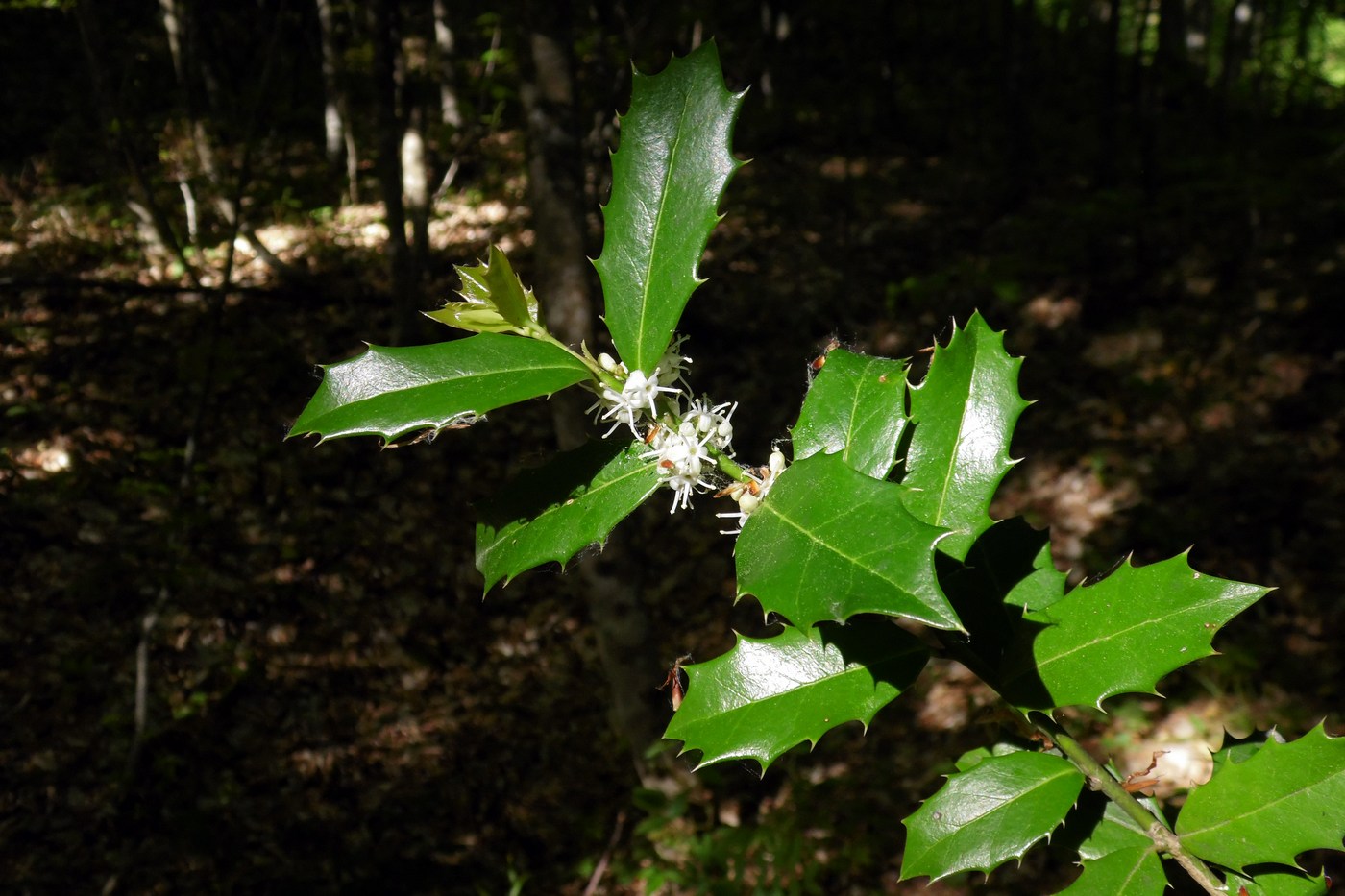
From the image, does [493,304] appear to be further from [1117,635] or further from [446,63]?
[446,63]

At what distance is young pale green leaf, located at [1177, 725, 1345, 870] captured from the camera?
88 centimetres

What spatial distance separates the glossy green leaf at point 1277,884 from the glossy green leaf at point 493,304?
37.8 inches

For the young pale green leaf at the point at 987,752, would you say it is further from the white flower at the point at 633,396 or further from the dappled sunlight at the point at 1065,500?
the dappled sunlight at the point at 1065,500

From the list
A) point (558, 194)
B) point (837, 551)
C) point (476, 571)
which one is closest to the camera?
point (837, 551)

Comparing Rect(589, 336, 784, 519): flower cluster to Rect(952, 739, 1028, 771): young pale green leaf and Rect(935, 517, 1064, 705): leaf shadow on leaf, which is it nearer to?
Rect(935, 517, 1064, 705): leaf shadow on leaf

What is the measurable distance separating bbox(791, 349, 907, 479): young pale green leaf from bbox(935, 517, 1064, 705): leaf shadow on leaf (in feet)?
0.45

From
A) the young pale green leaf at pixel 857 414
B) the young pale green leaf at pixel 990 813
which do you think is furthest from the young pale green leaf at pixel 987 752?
the young pale green leaf at pixel 857 414

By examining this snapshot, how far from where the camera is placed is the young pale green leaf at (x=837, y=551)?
659 mm

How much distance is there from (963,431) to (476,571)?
534 centimetres

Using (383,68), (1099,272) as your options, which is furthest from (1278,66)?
(383,68)

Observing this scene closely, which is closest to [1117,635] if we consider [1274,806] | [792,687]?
[1274,806]

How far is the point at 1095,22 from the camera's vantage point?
53.9ft

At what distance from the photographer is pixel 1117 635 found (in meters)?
0.94

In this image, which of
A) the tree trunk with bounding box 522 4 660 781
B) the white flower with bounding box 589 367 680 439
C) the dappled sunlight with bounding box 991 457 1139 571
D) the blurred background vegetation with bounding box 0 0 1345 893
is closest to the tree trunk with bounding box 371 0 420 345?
the blurred background vegetation with bounding box 0 0 1345 893
